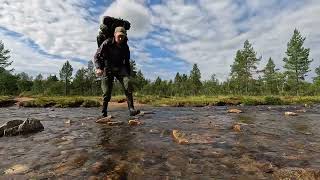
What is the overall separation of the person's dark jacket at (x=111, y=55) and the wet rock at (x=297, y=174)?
7497 millimetres

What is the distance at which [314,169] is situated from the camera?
13.7 feet

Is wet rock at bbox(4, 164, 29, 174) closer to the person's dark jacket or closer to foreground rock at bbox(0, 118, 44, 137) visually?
foreground rock at bbox(0, 118, 44, 137)

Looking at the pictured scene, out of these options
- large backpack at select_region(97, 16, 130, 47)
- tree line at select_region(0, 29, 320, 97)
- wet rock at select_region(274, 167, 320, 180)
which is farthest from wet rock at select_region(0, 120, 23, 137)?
tree line at select_region(0, 29, 320, 97)

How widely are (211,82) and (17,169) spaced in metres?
155

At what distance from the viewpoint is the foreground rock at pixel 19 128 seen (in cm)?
721

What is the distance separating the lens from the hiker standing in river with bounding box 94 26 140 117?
34.1 ft

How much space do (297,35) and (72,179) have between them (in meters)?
88.0

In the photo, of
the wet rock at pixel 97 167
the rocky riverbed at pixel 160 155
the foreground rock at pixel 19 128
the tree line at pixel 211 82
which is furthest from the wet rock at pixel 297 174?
the tree line at pixel 211 82

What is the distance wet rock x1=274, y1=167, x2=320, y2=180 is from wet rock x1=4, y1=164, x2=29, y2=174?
3.38 m

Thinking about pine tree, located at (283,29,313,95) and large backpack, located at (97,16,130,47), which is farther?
pine tree, located at (283,29,313,95)

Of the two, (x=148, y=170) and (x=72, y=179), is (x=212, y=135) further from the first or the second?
(x=72, y=179)

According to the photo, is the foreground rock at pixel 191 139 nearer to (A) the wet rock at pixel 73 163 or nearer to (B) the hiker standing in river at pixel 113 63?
(A) the wet rock at pixel 73 163

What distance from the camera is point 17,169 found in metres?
4.26

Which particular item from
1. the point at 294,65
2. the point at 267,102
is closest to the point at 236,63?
the point at 294,65
